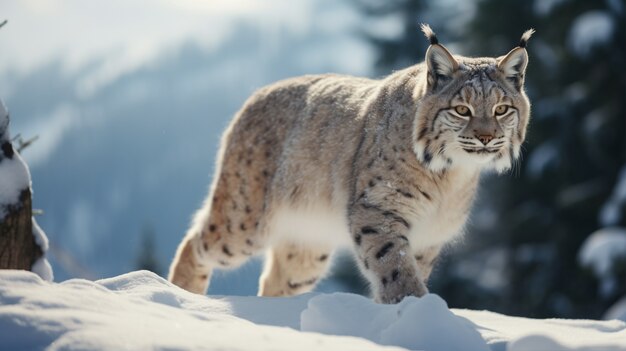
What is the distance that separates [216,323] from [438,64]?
102 inches

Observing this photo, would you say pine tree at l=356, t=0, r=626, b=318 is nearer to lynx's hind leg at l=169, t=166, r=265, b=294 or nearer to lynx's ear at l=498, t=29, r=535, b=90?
lynx's hind leg at l=169, t=166, r=265, b=294

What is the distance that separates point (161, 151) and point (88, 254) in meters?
42.8

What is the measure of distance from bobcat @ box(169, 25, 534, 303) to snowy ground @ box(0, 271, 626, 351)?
1216mm

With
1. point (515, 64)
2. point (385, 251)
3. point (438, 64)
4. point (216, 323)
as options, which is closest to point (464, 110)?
point (438, 64)

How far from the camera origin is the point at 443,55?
548 cm

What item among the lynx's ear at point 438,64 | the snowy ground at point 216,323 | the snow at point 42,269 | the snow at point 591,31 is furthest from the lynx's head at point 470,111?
the snow at point 591,31

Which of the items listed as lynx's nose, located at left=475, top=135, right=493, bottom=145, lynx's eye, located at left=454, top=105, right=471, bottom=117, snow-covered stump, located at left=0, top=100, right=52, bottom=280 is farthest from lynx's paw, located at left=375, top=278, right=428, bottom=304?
snow-covered stump, located at left=0, top=100, right=52, bottom=280

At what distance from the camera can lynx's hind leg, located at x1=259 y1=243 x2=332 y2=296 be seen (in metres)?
7.20

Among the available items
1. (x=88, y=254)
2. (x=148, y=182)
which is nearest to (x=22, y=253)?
(x=88, y=254)

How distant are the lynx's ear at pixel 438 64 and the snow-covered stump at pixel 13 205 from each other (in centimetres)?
246

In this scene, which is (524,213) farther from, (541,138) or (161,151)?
(161,151)

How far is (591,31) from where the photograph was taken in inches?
647

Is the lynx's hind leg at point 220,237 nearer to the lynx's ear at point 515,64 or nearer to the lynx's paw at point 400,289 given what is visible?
the lynx's paw at point 400,289

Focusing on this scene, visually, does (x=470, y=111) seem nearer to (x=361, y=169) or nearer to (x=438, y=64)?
(x=438, y=64)
